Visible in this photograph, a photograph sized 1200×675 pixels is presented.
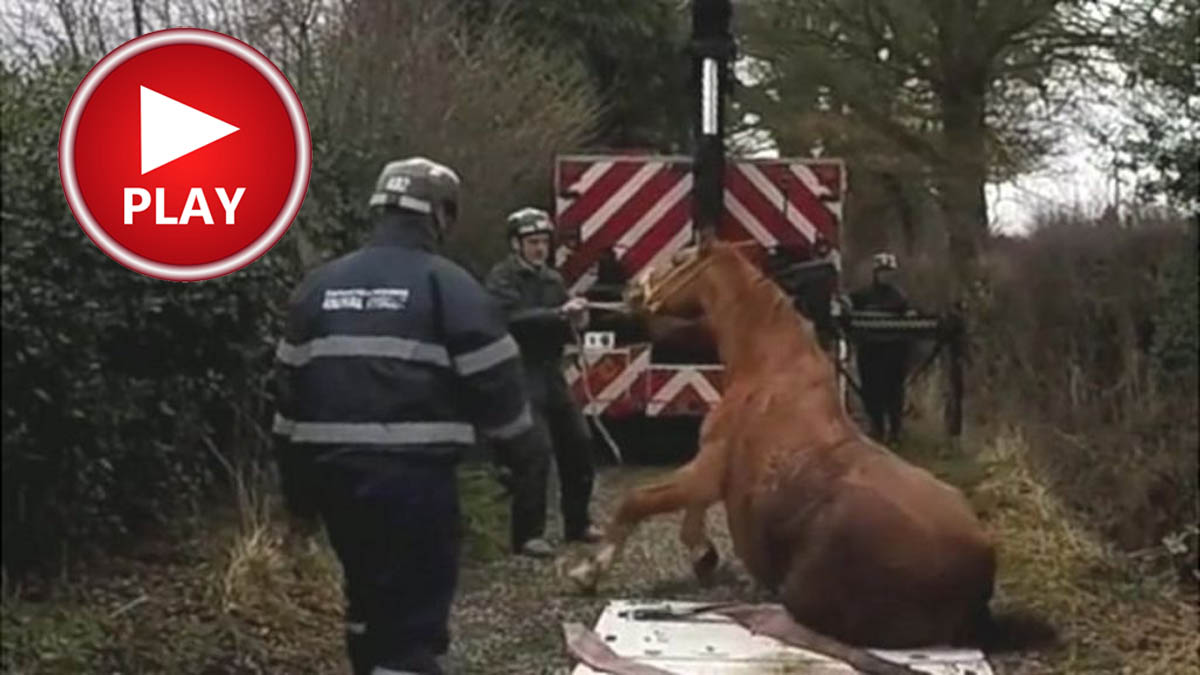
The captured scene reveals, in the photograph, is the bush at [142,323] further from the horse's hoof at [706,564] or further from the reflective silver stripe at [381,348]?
the horse's hoof at [706,564]

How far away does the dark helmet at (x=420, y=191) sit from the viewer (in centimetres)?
678

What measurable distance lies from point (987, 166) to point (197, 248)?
12109mm

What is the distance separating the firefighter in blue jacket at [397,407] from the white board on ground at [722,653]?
1574 millimetres

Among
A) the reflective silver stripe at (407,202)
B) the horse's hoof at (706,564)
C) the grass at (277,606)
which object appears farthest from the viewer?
the horse's hoof at (706,564)

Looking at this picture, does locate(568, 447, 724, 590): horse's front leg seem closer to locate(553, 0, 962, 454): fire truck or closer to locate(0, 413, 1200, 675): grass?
locate(0, 413, 1200, 675): grass

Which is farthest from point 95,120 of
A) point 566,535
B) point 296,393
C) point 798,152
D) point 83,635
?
point 798,152

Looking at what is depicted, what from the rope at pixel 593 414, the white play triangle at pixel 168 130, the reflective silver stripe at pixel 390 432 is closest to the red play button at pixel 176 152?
the white play triangle at pixel 168 130

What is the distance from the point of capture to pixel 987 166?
62.3 feet

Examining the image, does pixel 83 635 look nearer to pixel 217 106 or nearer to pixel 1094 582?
pixel 217 106

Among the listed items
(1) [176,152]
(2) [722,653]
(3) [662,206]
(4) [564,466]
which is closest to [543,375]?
(4) [564,466]

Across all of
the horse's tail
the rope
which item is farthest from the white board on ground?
the rope

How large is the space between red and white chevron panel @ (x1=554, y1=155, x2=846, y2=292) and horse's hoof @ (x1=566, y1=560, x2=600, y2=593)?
5300 millimetres

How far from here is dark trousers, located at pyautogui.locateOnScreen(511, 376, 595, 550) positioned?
35.4 feet

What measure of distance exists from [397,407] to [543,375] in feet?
14.6
